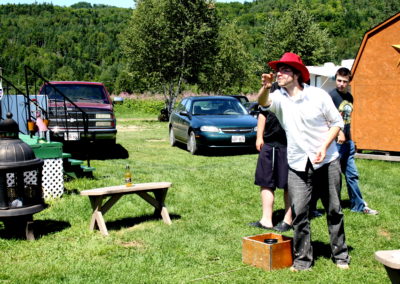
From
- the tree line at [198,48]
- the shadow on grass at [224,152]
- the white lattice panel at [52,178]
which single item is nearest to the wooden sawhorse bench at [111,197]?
the white lattice panel at [52,178]

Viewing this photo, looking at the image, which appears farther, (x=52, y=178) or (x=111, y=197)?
(x=52, y=178)

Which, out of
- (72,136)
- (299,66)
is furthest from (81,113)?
(299,66)

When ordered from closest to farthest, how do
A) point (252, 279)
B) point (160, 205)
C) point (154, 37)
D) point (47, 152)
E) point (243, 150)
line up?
1. point (252, 279)
2. point (160, 205)
3. point (47, 152)
4. point (243, 150)
5. point (154, 37)

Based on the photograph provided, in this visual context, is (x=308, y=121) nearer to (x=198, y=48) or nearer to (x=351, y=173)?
(x=351, y=173)

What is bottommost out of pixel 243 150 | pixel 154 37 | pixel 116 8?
pixel 243 150

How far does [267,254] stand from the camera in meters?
4.68

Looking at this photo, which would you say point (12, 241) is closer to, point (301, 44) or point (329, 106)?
point (329, 106)

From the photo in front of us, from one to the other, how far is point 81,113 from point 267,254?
336 inches

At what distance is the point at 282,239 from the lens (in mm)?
5086

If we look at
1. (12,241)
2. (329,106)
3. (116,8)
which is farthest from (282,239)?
(116,8)

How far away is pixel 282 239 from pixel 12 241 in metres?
3.06

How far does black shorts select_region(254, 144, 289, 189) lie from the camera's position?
243 inches

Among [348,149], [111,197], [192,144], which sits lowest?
[192,144]

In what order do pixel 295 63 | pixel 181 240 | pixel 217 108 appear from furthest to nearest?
pixel 217 108 < pixel 181 240 < pixel 295 63
